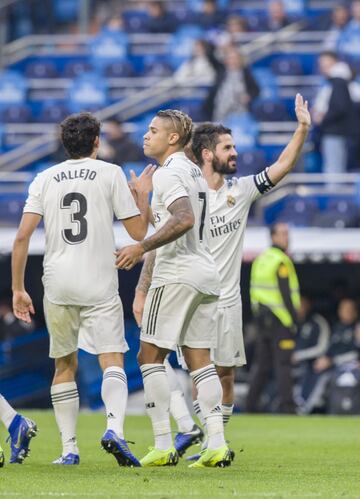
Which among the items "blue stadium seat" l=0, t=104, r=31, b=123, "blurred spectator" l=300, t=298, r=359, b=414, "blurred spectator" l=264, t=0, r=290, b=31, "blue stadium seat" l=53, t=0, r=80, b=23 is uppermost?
"blue stadium seat" l=53, t=0, r=80, b=23

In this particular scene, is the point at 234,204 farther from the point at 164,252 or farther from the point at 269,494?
the point at 269,494

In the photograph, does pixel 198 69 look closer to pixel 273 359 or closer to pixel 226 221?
pixel 273 359

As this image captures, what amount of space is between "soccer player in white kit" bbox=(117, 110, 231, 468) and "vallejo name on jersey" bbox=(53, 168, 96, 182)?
0.38 m

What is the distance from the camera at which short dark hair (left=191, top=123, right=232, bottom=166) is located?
29.1 ft

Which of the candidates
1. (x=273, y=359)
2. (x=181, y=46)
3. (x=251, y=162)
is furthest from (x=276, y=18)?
(x=273, y=359)

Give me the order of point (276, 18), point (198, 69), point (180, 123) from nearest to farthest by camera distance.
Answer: point (180, 123)
point (198, 69)
point (276, 18)

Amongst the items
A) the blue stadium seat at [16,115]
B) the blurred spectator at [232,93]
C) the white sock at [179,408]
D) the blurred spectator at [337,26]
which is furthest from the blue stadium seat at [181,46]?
the white sock at [179,408]

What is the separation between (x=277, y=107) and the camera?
64.3ft

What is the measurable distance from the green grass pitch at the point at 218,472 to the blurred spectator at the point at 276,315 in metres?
2.99

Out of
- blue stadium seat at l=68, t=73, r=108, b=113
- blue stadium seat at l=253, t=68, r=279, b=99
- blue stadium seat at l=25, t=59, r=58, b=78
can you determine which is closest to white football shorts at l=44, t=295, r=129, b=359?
blue stadium seat at l=253, t=68, r=279, b=99

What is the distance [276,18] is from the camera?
2172 centimetres

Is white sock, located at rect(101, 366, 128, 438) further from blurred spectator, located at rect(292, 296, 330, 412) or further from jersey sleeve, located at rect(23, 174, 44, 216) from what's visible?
blurred spectator, located at rect(292, 296, 330, 412)

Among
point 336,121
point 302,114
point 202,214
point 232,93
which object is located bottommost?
point 202,214

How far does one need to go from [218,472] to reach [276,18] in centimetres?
1492
